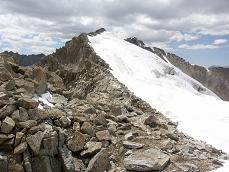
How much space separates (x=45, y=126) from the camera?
15953 millimetres

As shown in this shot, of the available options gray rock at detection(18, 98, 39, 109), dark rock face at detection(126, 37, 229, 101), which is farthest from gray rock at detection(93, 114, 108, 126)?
dark rock face at detection(126, 37, 229, 101)

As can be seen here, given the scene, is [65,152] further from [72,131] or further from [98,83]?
[98,83]

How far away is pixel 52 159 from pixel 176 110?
1405 centimetres

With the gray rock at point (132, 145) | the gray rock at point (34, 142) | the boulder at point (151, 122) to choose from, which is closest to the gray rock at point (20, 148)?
the gray rock at point (34, 142)

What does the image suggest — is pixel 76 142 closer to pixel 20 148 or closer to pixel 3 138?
pixel 20 148

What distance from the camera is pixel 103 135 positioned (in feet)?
56.7

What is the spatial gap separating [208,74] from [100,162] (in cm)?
8534

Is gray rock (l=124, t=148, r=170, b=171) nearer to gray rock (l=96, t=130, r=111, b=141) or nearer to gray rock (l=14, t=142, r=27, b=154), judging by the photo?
gray rock (l=96, t=130, r=111, b=141)

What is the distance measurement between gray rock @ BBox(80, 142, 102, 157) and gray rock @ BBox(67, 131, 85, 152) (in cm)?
22

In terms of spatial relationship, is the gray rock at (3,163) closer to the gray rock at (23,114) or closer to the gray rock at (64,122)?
the gray rock at (23,114)

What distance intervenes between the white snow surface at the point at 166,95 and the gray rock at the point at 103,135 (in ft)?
15.9

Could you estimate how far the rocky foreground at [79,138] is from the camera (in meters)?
15.0

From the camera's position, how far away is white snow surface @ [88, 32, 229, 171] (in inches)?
921

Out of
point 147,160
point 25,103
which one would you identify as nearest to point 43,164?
point 25,103
